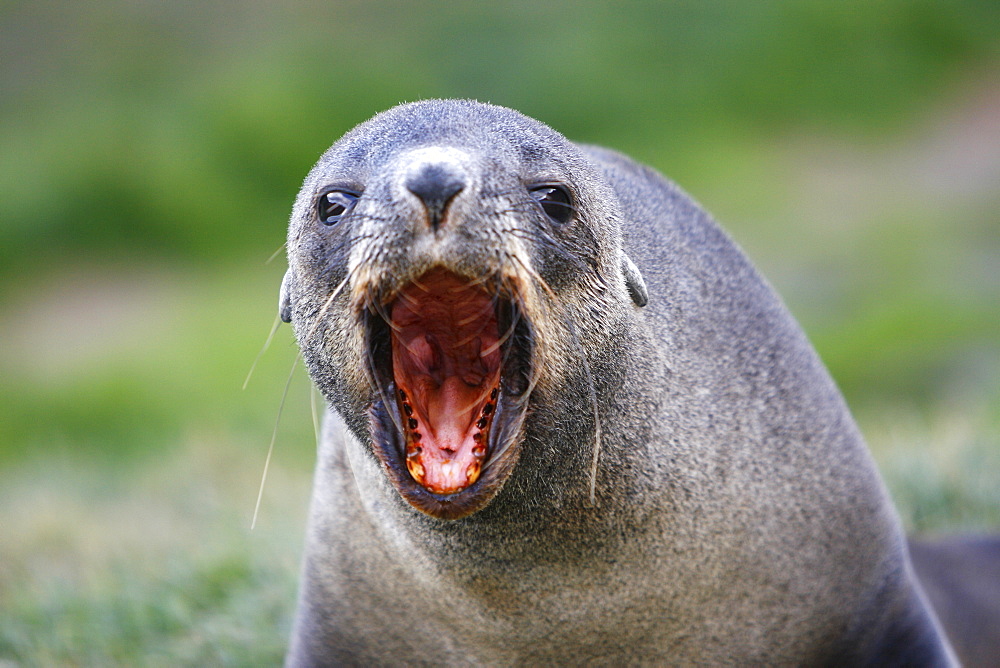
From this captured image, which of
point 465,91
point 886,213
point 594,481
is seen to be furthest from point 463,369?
point 465,91

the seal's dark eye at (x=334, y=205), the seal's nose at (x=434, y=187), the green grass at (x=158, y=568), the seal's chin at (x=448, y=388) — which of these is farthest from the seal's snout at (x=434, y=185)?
the green grass at (x=158, y=568)

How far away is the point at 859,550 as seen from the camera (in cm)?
393

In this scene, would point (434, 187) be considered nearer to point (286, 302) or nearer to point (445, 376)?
point (445, 376)

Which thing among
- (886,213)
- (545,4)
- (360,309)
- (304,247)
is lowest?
(360,309)

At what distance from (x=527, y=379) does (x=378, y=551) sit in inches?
44.8

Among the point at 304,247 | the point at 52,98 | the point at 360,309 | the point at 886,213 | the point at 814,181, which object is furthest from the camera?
the point at 52,98

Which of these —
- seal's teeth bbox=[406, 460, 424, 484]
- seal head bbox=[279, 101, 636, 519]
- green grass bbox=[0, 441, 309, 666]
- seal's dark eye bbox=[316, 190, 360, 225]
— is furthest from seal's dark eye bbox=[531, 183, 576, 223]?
green grass bbox=[0, 441, 309, 666]

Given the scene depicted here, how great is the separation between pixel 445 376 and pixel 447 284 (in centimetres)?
26

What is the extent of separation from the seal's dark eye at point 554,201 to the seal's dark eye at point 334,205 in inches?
18.4

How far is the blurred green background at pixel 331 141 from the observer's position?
39.4 ft

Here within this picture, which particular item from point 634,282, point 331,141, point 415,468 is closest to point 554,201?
point 634,282

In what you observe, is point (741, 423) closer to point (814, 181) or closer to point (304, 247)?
point (304, 247)

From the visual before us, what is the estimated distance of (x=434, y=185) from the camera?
107 inches

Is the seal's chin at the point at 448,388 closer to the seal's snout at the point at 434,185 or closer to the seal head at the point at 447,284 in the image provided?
the seal head at the point at 447,284
